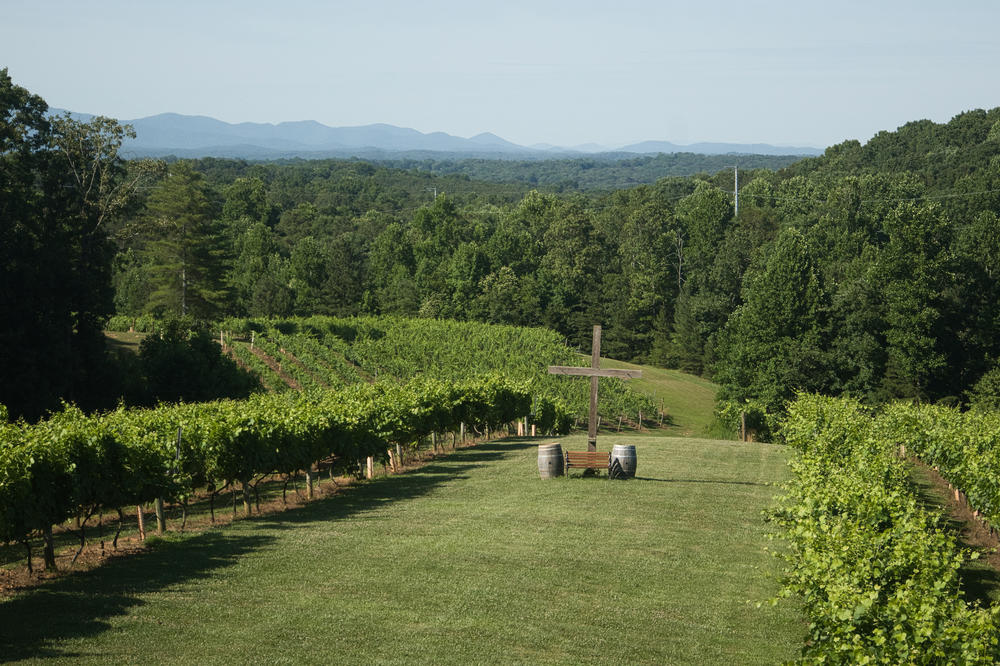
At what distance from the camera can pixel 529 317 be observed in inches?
3777

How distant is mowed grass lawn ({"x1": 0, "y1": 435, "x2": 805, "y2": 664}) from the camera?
10914 millimetres

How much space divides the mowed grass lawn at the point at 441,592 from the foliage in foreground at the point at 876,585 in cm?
86

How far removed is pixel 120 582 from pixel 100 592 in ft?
1.98

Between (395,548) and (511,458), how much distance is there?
47.9ft

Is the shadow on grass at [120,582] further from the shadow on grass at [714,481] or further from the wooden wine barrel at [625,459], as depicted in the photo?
the shadow on grass at [714,481]

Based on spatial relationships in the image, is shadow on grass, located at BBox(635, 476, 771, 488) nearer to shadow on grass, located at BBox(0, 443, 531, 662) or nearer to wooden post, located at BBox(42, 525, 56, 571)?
shadow on grass, located at BBox(0, 443, 531, 662)

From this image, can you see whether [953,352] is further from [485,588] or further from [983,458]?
[485,588]

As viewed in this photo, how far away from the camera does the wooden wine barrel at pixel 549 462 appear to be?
24.2 metres

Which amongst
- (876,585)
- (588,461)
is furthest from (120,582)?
(588,461)

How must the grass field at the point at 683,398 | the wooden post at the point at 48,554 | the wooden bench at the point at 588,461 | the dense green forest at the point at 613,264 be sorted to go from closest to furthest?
the wooden post at the point at 48,554
the wooden bench at the point at 588,461
the dense green forest at the point at 613,264
the grass field at the point at 683,398

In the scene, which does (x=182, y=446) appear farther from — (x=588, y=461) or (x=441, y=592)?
(x=588, y=461)

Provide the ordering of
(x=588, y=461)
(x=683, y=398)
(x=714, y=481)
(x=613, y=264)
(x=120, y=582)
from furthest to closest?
1. (x=613, y=264)
2. (x=683, y=398)
3. (x=714, y=481)
4. (x=588, y=461)
5. (x=120, y=582)

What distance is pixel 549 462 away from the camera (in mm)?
24156

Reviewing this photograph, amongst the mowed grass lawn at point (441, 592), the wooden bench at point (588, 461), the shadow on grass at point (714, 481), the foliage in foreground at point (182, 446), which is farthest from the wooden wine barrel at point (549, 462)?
the foliage in foreground at point (182, 446)
